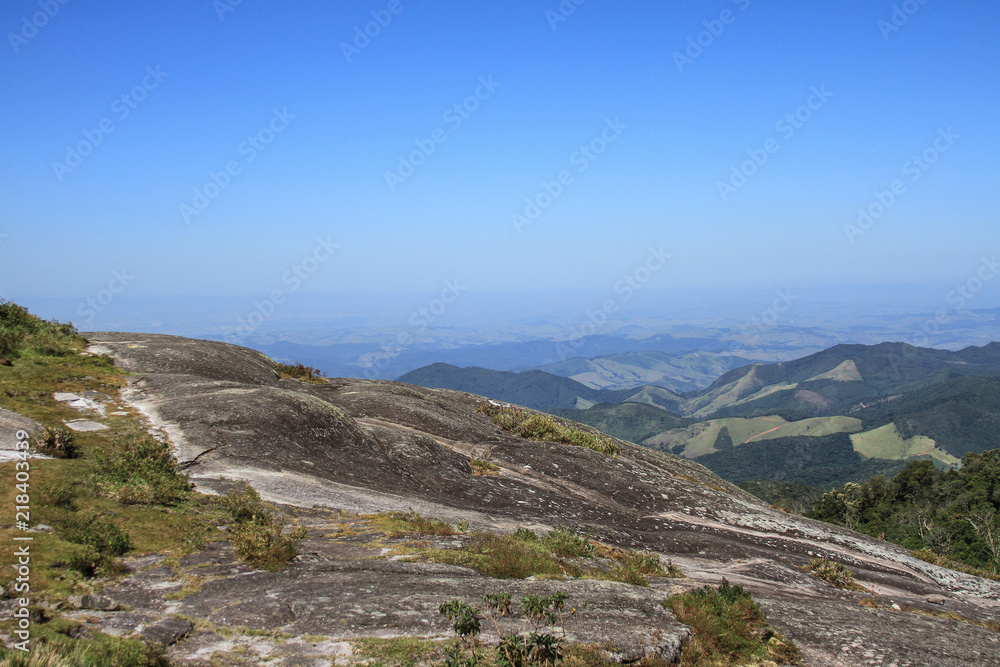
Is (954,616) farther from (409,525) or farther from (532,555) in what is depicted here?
(409,525)

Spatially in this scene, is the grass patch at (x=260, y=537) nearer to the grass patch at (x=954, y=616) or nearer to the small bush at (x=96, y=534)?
the small bush at (x=96, y=534)

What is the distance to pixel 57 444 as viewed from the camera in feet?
39.5

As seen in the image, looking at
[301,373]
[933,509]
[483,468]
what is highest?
[301,373]

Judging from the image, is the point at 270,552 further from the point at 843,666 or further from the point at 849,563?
the point at 849,563

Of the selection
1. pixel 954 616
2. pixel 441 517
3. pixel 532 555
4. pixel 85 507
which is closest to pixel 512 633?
pixel 532 555

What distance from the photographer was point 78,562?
8398 mm

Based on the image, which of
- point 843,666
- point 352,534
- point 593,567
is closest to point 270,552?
point 352,534

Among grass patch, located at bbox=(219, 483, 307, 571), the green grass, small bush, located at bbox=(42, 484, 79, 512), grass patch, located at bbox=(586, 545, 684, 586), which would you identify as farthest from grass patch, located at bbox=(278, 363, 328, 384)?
grass patch, located at bbox=(586, 545, 684, 586)

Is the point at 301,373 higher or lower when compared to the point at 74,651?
higher

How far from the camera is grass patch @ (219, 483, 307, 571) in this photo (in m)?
9.77

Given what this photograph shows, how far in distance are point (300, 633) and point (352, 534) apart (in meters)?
4.03

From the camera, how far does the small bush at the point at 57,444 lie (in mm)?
11883

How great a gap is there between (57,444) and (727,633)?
44.6 feet

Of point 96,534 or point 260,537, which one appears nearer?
point 96,534
